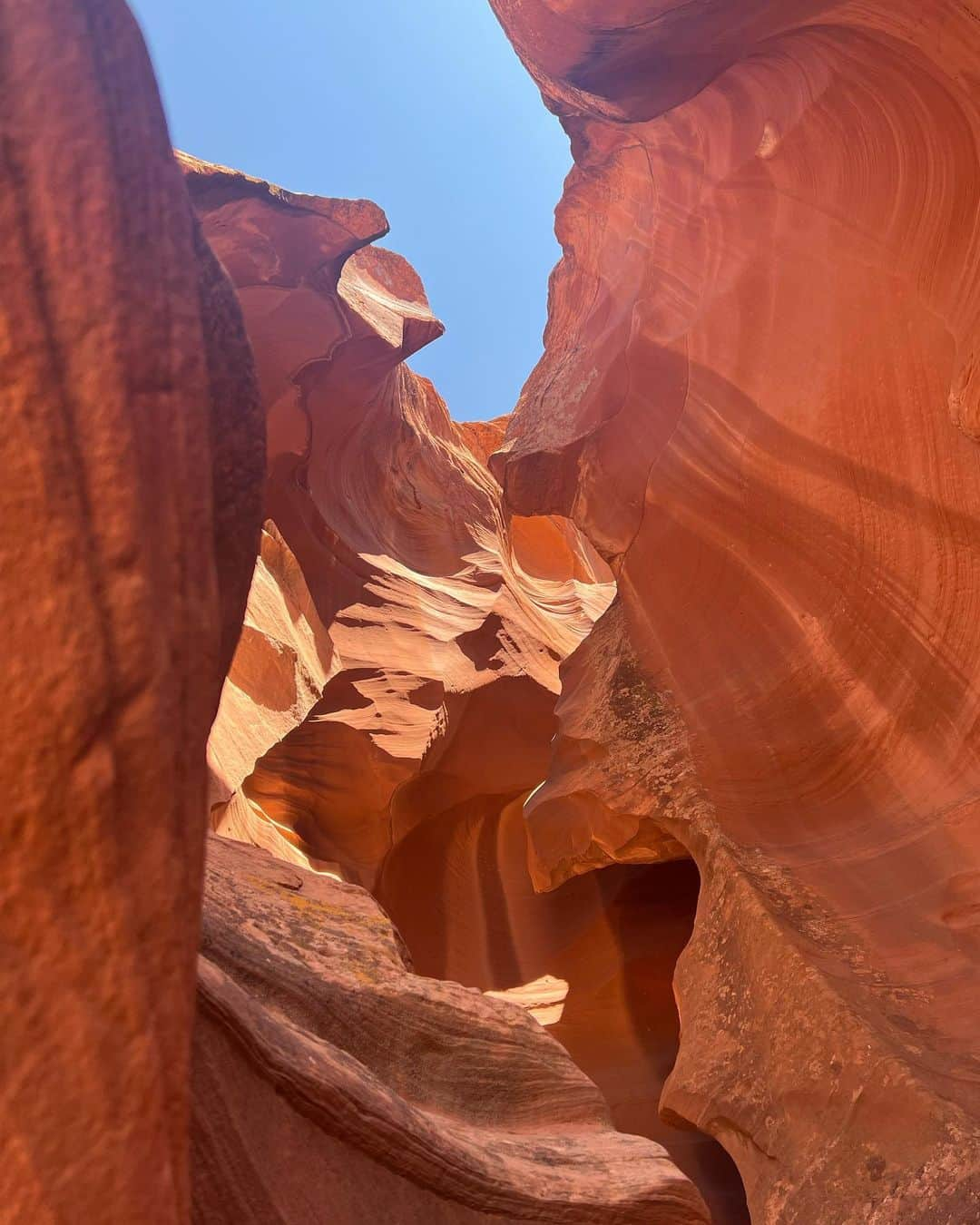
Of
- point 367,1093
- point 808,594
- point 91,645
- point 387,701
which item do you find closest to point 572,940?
Answer: point 387,701

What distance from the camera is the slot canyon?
1262 mm

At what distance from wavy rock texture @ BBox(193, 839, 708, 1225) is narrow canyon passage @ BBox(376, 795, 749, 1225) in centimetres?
358

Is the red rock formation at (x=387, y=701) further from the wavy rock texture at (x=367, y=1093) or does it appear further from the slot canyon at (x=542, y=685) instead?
the wavy rock texture at (x=367, y=1093)

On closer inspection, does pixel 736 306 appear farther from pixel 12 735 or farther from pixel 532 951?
pixel 532 951

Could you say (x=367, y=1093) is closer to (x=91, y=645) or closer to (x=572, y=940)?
(x=91, y=645)

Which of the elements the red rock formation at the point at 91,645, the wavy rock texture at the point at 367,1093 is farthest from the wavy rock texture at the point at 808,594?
the red rock formation at the point at 91,645

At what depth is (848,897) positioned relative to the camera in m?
3.99

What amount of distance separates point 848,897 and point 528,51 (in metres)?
4.29

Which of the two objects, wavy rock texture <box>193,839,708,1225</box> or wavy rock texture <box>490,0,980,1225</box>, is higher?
wavy rock texture <box>490,0,980,1225</box>

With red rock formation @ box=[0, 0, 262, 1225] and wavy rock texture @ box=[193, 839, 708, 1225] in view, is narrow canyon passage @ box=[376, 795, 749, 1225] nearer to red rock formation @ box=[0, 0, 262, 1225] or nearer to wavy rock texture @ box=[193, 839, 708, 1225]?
wavy rock texture @ box=[193, 839, 708, 1225]

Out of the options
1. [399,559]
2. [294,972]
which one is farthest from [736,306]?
[399,559]

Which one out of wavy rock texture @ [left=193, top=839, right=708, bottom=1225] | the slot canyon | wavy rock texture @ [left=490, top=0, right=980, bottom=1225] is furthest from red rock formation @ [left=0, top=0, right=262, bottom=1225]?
wavy rock texture @ [left=490, top=0, right=980, bottom=1225]

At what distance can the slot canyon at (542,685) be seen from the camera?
1.26 metres

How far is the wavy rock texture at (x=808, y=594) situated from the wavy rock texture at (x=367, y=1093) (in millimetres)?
1034
